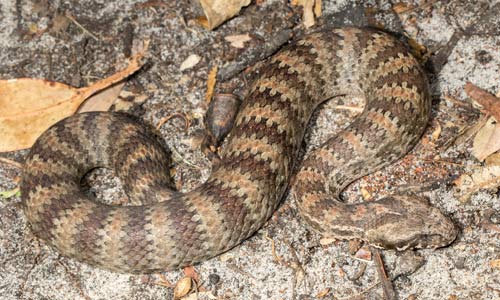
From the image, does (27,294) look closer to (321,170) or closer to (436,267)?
(321,170)

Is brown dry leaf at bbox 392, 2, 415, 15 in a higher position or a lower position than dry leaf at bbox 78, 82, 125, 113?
higher

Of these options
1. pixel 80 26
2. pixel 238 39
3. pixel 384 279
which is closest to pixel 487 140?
pixel 384 279

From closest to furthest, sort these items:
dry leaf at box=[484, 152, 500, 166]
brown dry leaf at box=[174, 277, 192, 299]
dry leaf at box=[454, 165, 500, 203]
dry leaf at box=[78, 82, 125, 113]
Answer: brown dry leaf at box=[174, 277, 192, 299], dry leaf at box=[454, 165, 500, 203], dry leaf at box=[484, 152, 500, 166], dry leaf at box=[78, 82, 125, 113]

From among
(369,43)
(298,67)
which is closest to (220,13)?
(298,67)

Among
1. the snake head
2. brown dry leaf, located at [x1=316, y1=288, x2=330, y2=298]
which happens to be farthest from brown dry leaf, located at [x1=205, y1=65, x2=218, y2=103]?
brown dry leaf, located at [x1=316, y1=288, x2=330, y2=298]

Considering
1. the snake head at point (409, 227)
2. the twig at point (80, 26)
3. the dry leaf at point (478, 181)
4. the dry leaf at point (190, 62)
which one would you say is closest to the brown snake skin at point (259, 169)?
the snake head at point (409, 227)

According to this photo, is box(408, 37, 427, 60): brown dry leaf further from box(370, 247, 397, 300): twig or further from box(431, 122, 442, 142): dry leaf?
box(370, 247, 397, 300): twig

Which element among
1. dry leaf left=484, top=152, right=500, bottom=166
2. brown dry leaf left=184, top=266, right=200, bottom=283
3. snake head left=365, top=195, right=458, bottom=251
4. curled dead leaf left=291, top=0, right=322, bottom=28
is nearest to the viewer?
snake head left=365, top=195, right=458, bottom=251
